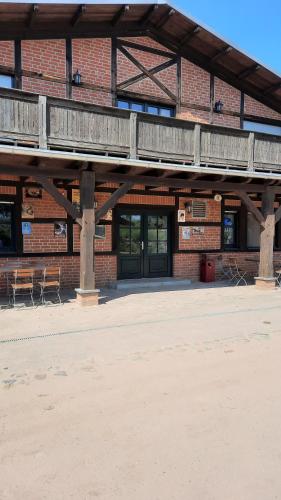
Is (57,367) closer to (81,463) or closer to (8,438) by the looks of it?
(8,438)

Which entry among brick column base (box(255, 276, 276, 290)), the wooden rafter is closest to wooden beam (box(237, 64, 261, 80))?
the wooden rafter

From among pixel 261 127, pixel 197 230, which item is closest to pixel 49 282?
pixel 197 230

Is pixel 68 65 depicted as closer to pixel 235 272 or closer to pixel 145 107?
pixel 145 107

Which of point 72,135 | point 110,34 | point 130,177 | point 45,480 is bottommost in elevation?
point 45,480

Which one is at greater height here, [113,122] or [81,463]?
[113,122]

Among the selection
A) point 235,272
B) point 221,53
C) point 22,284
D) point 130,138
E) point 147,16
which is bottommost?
point 235,272

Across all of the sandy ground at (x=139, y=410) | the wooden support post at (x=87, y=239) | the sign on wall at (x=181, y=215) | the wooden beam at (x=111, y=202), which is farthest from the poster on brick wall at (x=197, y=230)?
the sandy ground at (x=139, y=410)

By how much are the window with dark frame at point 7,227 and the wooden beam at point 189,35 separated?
6.27 meters

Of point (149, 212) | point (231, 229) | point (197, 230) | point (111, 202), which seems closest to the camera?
point (111, 202)

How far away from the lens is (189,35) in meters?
10.4

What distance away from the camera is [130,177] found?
8484mm

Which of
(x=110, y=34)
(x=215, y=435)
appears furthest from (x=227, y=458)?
(x=110, y=34)

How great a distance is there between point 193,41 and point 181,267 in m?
6.14

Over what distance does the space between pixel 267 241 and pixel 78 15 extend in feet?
22.8
